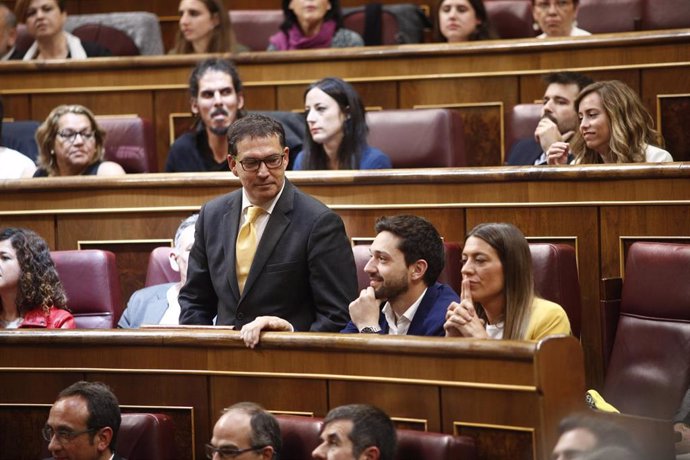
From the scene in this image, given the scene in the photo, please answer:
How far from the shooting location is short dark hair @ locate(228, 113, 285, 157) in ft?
3.65

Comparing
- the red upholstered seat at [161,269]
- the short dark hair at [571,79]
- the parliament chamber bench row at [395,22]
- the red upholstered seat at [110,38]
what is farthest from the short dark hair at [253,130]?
the red upholstered seat at [110,38]

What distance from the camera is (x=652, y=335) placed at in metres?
1.14

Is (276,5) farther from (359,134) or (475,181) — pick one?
(475,181)

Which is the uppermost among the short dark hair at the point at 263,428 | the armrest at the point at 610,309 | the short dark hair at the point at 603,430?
the armrest at the point at 610,309

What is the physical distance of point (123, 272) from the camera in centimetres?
142

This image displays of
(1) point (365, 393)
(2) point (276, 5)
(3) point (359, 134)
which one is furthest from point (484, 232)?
(2) point (276, 5)

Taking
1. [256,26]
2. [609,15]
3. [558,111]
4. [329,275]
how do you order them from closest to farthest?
[329,275]
[558,111]
[609,15]
[256,26]

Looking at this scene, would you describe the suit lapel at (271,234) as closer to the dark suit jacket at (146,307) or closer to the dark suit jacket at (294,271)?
the dark suit jacket at (294,271)

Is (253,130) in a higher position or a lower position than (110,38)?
lower

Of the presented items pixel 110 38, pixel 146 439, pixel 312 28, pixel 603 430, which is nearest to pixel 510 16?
pixel 312 28

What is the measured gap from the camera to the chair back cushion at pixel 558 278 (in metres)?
1.17

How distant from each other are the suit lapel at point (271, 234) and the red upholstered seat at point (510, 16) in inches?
34.6

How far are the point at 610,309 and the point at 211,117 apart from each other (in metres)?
0.62

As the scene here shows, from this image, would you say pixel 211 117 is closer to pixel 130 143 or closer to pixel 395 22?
pixel 130 143
